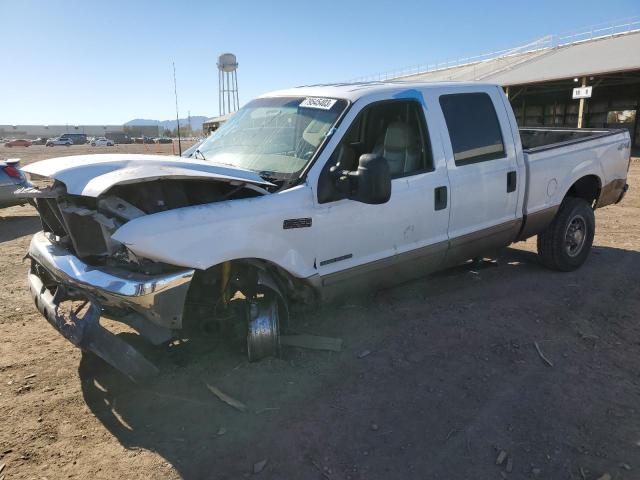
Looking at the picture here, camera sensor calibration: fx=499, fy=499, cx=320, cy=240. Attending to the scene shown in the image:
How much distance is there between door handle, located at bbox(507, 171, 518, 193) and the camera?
15.5ft

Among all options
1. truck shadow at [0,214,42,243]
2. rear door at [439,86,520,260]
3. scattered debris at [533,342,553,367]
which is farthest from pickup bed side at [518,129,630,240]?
truck shadow at [0,214,42,243]

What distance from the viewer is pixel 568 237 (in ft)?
18.3

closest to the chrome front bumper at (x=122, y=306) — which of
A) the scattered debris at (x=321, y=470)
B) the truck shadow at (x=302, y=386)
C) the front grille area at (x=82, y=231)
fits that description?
the front grille area at (x=82, y=231)

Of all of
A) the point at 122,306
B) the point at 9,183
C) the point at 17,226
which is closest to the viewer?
the point at 122,306

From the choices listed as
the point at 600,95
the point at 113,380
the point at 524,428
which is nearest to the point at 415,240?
the point at 524,428

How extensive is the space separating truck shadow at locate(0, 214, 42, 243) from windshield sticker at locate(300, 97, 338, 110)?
21.9ft

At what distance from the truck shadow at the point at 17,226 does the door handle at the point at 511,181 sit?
7.84 meters

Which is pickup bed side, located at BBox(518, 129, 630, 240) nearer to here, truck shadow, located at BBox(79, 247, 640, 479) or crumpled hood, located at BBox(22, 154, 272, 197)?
truck shadow, located at BBox(79, 247, 640, 479)

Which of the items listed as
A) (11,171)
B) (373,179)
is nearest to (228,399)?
(373,179)

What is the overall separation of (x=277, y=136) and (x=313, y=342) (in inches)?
65.4

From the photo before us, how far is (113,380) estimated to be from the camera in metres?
3.58

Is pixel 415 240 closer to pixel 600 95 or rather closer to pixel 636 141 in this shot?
pixel 636 141

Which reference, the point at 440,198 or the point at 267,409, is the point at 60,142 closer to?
the point at 440,198

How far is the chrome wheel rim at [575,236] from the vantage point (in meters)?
5.55
